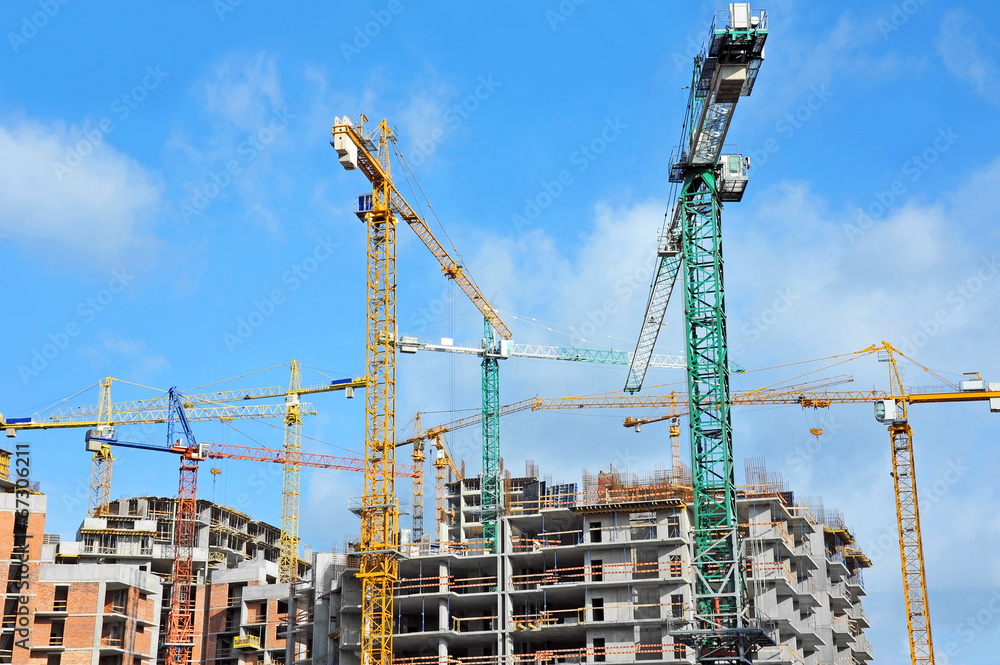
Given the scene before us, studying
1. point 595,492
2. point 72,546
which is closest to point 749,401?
point 595,492

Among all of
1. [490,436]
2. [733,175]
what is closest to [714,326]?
[733,175]

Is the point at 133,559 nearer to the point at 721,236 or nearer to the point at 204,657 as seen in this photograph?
the point at 204,657

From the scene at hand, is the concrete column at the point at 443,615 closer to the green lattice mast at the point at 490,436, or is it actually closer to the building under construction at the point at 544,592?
the building under construction at the point at 544,592

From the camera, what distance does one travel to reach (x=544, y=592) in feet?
293

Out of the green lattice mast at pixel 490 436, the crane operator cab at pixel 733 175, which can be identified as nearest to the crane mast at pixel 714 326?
the crane operator cab at pixel 733 175

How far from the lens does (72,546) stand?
12594 centimetres

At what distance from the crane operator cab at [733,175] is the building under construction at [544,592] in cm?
2401

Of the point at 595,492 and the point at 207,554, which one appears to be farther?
the point at 207,554

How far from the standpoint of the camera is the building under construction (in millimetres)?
87438

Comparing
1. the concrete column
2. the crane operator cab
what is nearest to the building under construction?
the concrete column

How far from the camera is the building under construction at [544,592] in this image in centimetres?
8744

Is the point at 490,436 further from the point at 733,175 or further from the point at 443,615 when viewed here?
the point at 733,175

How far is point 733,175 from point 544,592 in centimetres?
3313

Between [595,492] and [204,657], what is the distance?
55.5 m
